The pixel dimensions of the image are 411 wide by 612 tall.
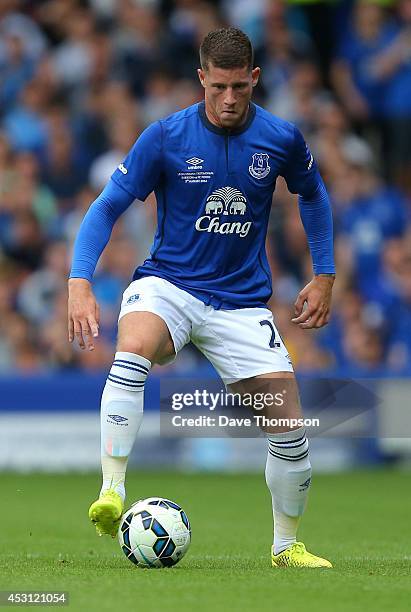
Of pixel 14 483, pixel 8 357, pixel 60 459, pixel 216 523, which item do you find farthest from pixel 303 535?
pixel 8 357

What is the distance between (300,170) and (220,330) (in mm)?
890

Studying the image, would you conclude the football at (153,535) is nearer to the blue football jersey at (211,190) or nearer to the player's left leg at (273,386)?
the player's left leg at (273,386)

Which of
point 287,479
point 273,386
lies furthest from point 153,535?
point 273,386

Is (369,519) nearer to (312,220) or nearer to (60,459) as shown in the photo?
(312,220)

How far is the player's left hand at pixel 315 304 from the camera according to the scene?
21.9 ft

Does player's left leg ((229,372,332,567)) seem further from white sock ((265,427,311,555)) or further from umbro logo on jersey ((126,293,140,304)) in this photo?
umbro logo on jersey ((126,293,140,304))

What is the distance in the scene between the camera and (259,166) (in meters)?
6.37

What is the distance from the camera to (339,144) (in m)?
15.1

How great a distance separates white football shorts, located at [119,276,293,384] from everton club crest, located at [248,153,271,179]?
2.14ft

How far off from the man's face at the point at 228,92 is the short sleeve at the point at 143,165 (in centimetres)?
29

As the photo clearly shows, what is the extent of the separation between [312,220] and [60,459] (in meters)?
7.10

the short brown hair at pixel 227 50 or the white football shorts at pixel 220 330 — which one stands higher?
the short brown hair at pixel 227 50

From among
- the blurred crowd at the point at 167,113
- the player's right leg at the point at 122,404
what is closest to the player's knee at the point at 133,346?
the player's right leg at the point at 122,404

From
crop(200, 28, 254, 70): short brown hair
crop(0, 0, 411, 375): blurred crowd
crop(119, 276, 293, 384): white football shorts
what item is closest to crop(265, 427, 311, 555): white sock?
crop(119, 276, 293, 384): white football shorts
